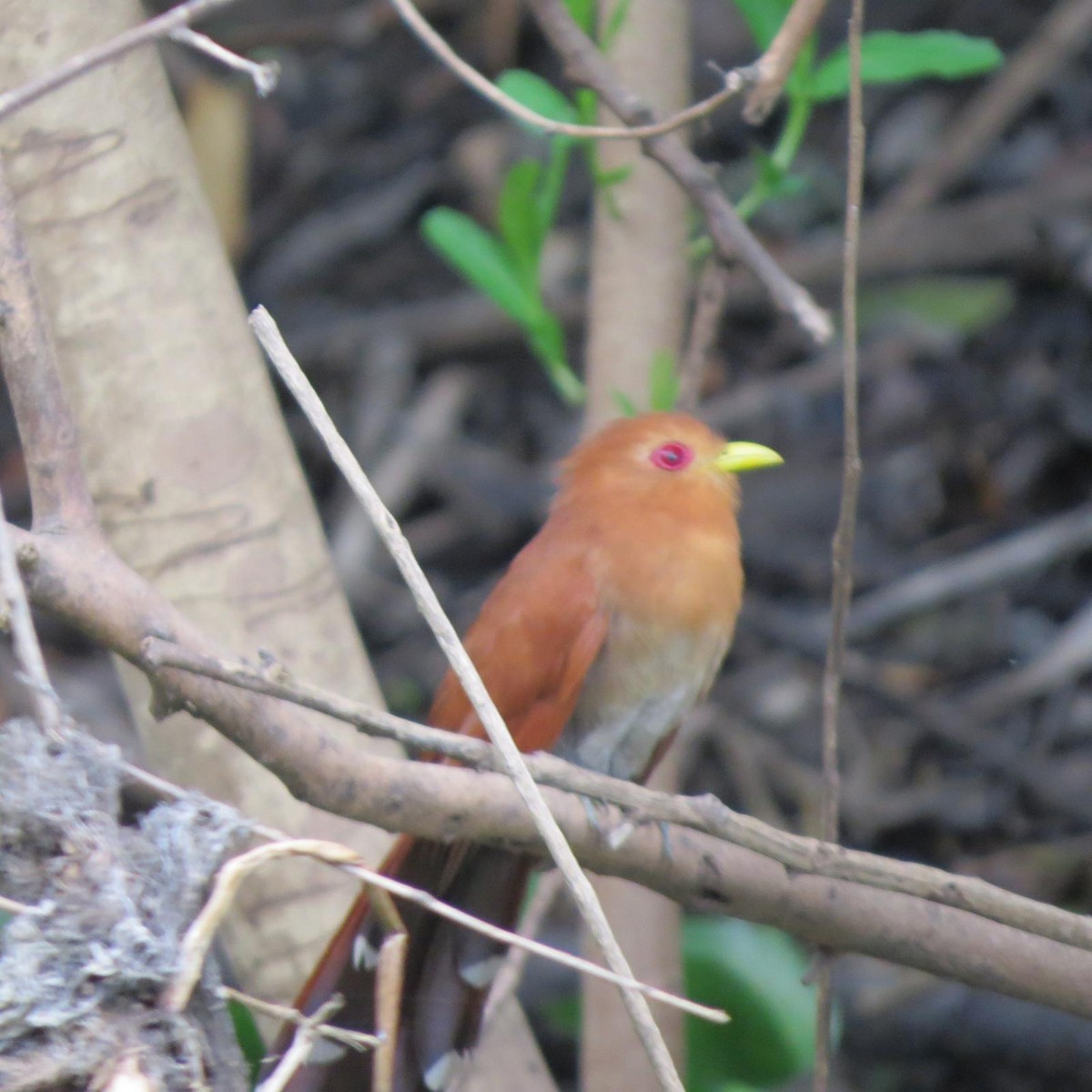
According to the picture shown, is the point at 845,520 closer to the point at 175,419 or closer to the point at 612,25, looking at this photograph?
the point at 612,25

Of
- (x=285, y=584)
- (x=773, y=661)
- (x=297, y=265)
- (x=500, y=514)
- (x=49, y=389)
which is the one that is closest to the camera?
(x=49, y=389)

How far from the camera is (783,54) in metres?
2.15

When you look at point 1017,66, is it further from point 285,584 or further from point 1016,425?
point 285,584

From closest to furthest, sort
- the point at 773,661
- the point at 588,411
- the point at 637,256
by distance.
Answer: the point at 637,256
the point at 588,411
the point at 773,661

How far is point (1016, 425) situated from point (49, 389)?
3.48m

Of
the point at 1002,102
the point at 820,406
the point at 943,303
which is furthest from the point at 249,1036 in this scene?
the point at 1002,102

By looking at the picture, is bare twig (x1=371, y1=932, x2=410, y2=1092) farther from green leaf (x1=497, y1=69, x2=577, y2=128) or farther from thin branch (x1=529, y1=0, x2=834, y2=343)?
green leaf (x1=497, y1=69, x2=577, y2=128)

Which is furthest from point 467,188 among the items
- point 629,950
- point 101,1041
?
point 101,1041

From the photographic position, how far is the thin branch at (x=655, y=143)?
234cm

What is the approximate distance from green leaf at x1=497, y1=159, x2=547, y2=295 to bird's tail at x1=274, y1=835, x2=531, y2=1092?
1.01 meters

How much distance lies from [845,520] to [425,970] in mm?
1109

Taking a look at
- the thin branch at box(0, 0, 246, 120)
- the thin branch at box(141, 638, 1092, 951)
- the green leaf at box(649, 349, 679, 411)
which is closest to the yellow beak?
the green leaf at box(649, 349, 679, 411)

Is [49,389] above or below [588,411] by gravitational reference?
below

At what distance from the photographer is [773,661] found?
434 centimetres
